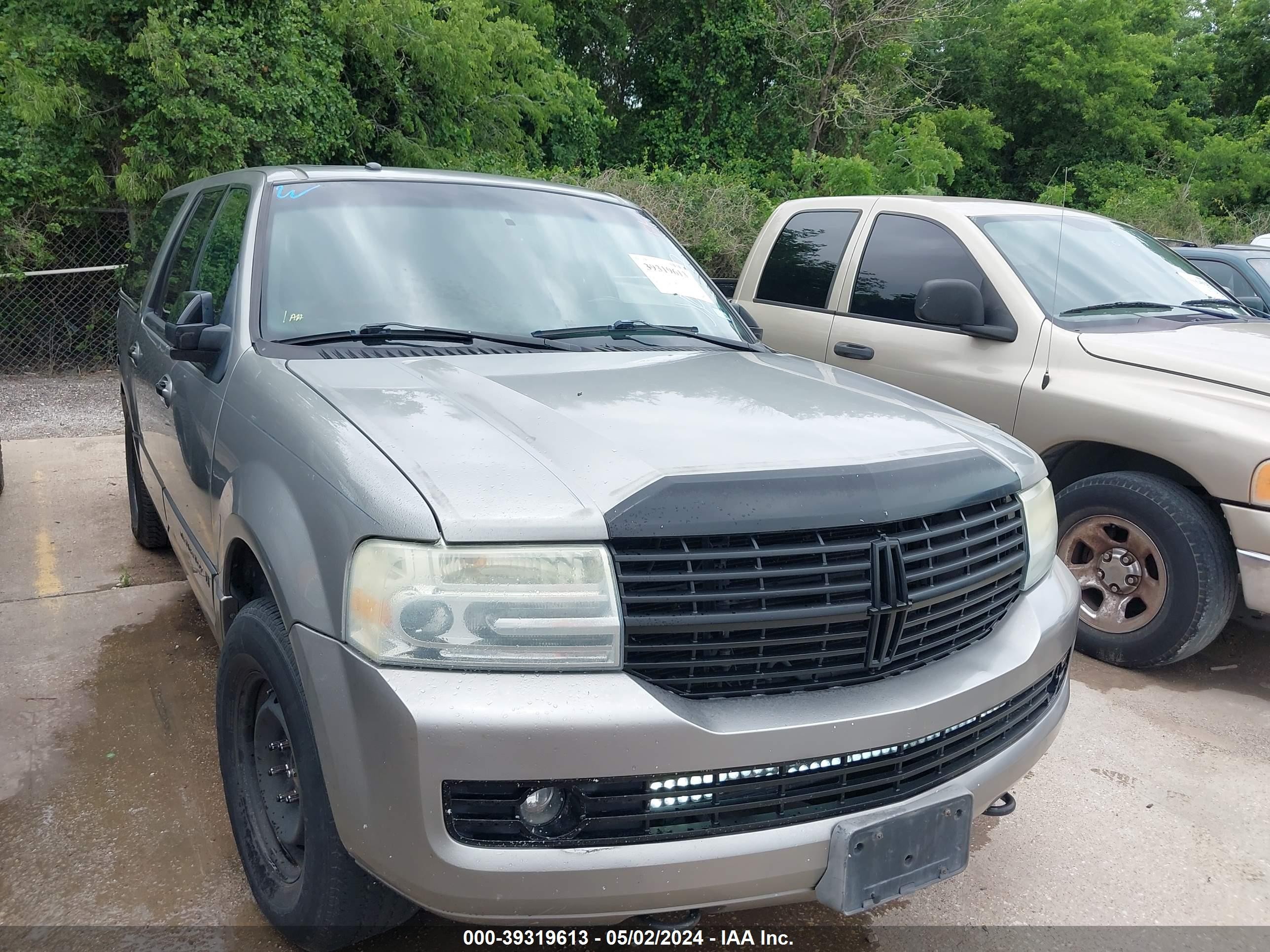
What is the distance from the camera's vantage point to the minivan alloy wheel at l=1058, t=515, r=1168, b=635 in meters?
4.23

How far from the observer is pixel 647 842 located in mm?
1925

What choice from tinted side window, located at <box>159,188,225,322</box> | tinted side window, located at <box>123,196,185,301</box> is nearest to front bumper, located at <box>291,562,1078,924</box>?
tinted side window, located at <box>159,188,225,322</box>

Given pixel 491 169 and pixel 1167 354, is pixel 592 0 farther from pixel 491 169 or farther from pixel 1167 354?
pixel 1167 354

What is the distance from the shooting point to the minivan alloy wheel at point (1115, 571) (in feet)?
13.9

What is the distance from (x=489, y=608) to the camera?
1.91 metres

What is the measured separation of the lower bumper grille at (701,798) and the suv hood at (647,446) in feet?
1.53

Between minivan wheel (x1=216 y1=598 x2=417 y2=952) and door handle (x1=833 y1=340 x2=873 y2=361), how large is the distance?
3.78 metres

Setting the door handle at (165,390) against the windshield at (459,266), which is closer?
the windshield at (459,266)

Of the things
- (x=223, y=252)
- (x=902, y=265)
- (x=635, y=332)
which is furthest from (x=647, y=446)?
(x=902, y=265)

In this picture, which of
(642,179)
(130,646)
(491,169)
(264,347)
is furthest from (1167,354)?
(491,169)

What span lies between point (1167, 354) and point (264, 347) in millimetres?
3629

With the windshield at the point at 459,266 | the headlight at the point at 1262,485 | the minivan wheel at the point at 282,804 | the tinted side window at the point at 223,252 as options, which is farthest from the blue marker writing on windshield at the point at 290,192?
the headlight at the point at 1262,485

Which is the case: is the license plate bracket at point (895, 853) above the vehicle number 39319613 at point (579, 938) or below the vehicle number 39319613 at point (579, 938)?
above

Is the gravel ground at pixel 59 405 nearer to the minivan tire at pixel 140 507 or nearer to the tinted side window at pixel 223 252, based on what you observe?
the minivan tire at pixel 140 507
